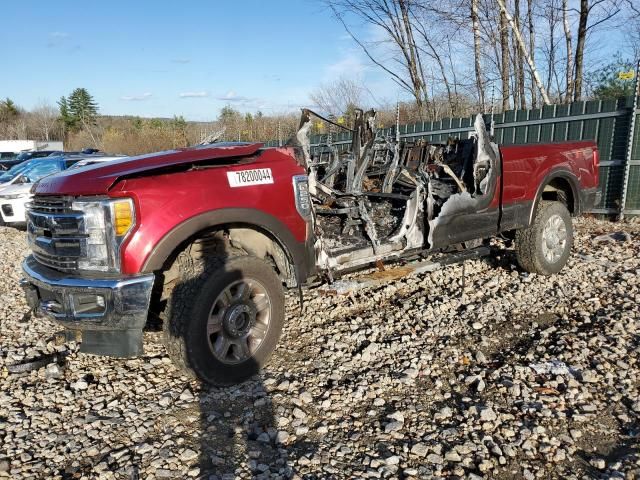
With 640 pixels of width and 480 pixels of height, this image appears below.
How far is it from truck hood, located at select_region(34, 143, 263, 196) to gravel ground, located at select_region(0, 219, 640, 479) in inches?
55.3

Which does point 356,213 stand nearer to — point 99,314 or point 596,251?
point 99,314

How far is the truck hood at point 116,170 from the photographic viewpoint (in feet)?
9.87

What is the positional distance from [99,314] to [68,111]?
7410cm

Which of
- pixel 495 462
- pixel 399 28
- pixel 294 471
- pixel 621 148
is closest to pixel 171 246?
pixel 294 471

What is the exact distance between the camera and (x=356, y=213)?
15.1ft

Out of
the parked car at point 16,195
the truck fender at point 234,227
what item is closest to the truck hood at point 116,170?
the truck fender at point 234,227

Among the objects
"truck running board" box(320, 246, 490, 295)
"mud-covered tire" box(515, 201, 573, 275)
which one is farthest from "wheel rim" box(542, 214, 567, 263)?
"truck running board" box(320, 246, 490, 295)

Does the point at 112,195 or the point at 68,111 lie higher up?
the point at 68,111

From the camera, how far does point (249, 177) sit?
3371 mm

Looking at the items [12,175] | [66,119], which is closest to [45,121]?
[66,119]

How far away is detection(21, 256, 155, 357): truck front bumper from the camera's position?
2902 mm

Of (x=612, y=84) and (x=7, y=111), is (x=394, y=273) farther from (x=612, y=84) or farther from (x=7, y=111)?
(x=7, y=111)

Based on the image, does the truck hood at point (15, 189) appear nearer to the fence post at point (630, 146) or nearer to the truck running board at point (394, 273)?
the truck running board at point (394, 273)

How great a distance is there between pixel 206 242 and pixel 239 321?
0.61 meters
